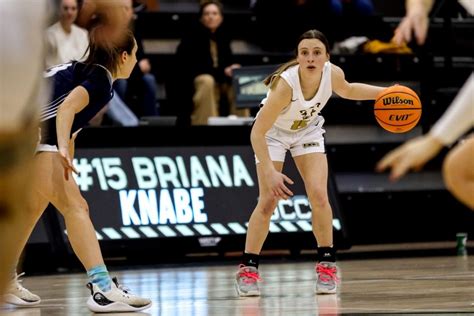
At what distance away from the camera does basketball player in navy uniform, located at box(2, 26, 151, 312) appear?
6625mm

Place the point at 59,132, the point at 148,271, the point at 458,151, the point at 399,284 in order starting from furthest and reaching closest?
the point at 148,271 → the point at 399,284 → the point at 59,132 → the point at 458,151

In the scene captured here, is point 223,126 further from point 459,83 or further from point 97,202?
point 459,83

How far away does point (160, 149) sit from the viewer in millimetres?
11383

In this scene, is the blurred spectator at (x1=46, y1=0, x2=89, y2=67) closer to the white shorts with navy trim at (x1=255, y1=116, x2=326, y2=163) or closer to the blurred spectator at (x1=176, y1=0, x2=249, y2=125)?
the blurred spectator at (x1=176, y1=0, x2=249, y2=125)

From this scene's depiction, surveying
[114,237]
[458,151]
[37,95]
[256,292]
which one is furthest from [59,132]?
[114,237]

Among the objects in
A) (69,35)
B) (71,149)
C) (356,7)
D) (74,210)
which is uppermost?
(356,7)

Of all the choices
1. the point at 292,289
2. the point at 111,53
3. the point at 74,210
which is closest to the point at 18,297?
the point at 74,210

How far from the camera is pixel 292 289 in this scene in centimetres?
789

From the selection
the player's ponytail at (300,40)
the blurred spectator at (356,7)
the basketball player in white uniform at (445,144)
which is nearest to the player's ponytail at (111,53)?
the player's ponytail at (300,40)

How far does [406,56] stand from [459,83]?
733mm

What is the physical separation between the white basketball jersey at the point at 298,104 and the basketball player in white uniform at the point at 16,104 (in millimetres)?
4898

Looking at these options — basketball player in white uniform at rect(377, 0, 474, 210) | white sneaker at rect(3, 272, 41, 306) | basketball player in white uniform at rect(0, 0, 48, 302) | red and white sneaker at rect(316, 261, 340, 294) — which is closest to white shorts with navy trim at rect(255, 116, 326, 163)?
red and white sneaker at rect(316, 261, 340, 294)

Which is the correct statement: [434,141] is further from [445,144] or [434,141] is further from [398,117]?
[398,117]

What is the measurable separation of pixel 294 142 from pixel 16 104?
5183 mm
